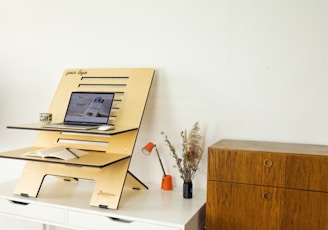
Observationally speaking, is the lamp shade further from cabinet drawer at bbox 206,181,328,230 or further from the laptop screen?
cabinet drawer at bbox 206,181,328,230

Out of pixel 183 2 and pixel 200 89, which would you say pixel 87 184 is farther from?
pixel 183 2

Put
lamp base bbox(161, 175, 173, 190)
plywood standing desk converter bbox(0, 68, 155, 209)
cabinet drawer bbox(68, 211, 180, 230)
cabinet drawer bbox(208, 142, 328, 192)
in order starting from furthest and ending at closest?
lamp base bbox(161, 175, 173, 190), plywood standing desk converter bbox(0, 68, 155, 209), cabinet drawer bbox(68, 211, 180, 230), cabinet drawer bbox(208, 142, 328, 192)

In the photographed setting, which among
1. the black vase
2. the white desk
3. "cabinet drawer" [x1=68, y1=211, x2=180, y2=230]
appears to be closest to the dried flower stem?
the black vase

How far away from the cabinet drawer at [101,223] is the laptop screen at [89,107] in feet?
1.70

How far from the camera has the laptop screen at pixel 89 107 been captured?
1956 mm

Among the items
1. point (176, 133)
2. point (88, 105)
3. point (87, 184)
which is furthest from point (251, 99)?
point (87, 184)

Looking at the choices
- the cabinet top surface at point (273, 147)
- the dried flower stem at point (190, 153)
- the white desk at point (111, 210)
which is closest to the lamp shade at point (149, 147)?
the dried flower stem at point (190, 153)

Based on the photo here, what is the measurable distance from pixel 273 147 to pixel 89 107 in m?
1.07

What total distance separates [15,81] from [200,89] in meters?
1.47

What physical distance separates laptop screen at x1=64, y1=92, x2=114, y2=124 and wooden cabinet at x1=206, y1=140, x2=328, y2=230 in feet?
2.27

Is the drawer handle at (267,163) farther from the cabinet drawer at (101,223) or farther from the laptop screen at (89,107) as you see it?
the laptop screen at (89,107)

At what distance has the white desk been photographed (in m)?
1.63

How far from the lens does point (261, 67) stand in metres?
1.91

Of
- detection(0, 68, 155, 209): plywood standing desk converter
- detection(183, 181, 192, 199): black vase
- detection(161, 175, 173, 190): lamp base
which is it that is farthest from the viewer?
detection(161, 175, 173, 190): lamp base
